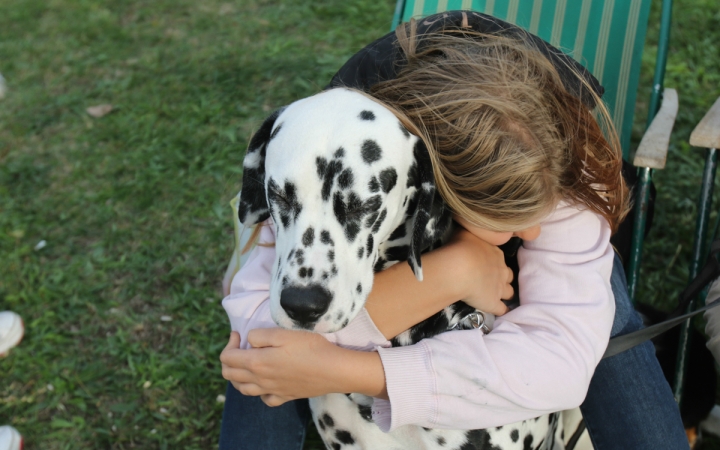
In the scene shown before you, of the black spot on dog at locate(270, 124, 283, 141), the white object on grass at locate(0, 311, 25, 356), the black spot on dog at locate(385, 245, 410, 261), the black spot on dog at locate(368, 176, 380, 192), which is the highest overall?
the black spot on dog at locate(270, 124, 283, 141)

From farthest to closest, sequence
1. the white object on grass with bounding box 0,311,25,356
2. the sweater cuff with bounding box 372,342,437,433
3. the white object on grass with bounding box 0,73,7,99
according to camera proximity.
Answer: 1. the white object on grass with bounding box 0,73,7,99
2. the white object on grass with bounding box 0,311,25,356
3. the sweater cuff with bounding box 372,342,437,433

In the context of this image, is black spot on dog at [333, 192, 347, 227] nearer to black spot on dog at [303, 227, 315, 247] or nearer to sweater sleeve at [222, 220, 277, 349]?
black spot on dog at [303, 227, 315, 247]

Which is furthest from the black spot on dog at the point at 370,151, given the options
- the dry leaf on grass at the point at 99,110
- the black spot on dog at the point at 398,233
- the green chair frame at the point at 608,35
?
the dry leaf on grass at the point at 99,110

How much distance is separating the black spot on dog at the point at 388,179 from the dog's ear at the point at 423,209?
9cm

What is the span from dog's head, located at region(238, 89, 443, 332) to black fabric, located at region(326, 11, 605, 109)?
0.49m

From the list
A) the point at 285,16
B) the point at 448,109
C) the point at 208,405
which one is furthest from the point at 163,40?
the point at 448,109

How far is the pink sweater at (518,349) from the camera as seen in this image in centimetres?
190

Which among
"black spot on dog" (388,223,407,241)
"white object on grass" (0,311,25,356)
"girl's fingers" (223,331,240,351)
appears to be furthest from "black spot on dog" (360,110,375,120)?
"white object on grass" (0,311,25,356)

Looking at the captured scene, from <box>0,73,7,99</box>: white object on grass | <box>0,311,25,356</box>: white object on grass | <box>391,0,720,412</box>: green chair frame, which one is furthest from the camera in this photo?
<box>0,73,7,99</box>: white object on grass

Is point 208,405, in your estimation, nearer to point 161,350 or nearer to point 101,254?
point 161,350

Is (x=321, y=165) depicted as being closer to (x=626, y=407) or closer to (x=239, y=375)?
(x=239, y=375)

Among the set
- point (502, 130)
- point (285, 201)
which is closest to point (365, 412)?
point (285, 201)

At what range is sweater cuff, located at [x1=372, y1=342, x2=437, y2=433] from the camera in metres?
1.89

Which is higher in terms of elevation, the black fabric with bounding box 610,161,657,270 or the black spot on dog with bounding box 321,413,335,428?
the black fabric with bounding box 610,161,657,270
